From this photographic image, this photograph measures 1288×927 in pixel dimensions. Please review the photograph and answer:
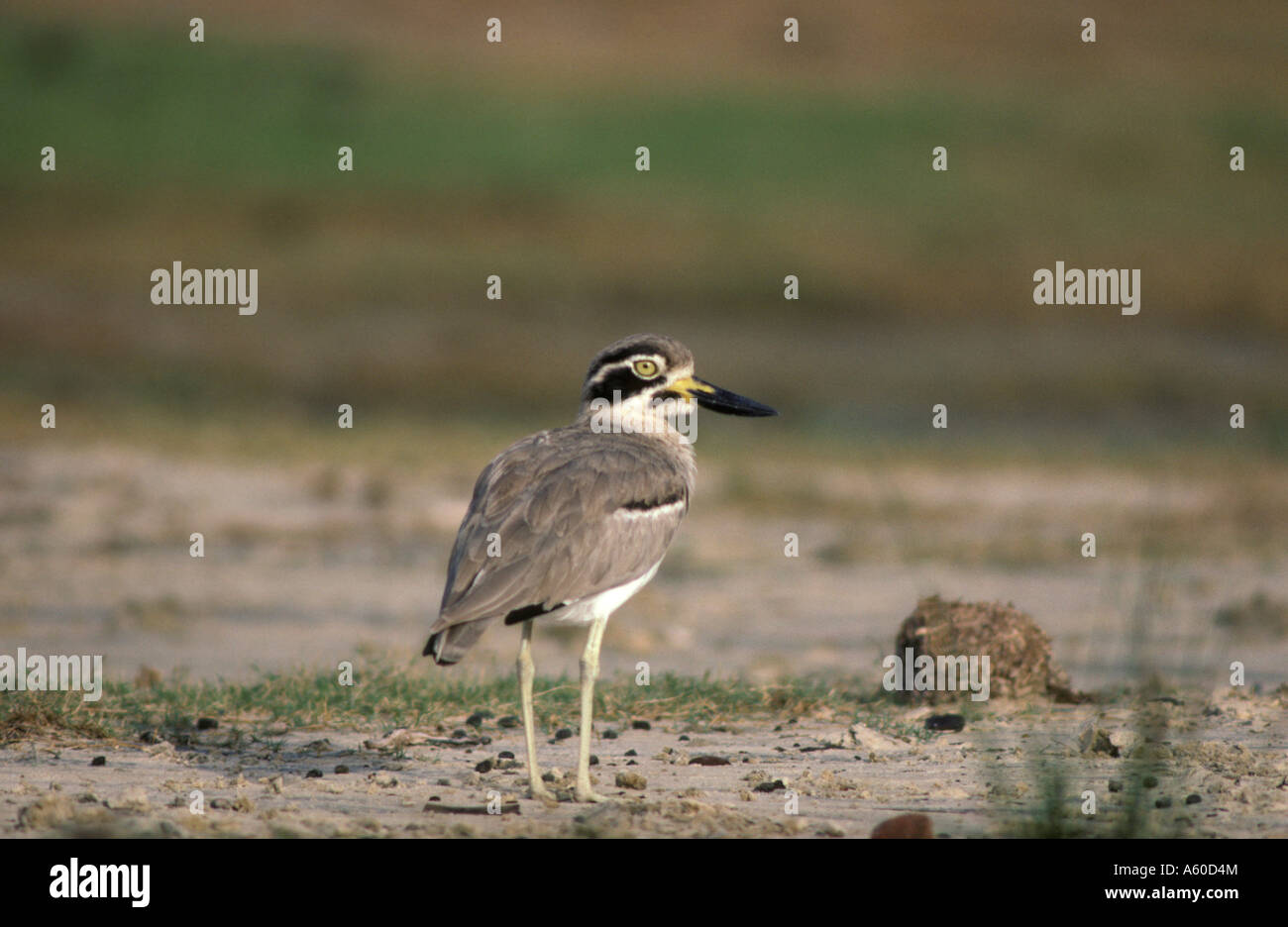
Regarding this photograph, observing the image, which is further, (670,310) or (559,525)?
(670,310)

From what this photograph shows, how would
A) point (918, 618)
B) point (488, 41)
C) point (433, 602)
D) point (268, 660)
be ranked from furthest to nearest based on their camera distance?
point (488, 41) → point (433, 602) → point (268, 660) → point (918, 618)

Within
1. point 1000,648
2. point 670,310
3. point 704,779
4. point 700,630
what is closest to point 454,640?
point 704,779

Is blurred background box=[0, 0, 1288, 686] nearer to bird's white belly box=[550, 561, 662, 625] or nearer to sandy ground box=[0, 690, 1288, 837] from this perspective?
sandy ground box=[0, 690, 1288, 837]

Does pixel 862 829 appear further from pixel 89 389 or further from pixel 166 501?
pixel 89 389

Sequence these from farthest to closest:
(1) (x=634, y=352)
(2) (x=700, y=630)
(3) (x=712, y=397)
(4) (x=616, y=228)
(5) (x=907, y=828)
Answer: (4) (x=616, y=228)
(2) (x=700, y=630)
(3) (x=712, y=397)
(1) (x=634, y=352)
(5) (x=907, y=828)

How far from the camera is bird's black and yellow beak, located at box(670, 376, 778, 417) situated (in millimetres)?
6711

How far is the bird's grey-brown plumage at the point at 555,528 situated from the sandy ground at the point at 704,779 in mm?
656

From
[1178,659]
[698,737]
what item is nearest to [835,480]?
[1178,659]

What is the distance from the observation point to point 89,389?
2016 centimetres

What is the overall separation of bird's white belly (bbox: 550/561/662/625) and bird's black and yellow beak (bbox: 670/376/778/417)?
931mm

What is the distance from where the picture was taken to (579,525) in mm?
5930

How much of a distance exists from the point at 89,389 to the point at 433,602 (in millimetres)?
10968

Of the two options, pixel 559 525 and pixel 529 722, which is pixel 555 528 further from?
pixel 529 722

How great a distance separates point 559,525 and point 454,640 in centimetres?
Answer: 57
